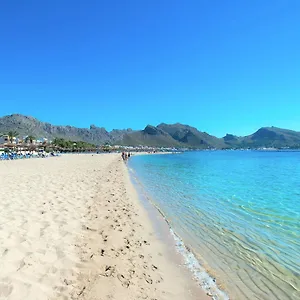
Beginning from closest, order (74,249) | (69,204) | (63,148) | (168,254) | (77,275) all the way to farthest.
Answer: (77,275) → (74,249) → (168,254) → (69,204) → (63,148)

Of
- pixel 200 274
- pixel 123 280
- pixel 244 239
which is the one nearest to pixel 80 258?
pixel 123 280

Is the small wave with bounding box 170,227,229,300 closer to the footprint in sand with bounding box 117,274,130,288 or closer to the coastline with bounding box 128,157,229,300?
the coastline with bounding box 128,157,229,300

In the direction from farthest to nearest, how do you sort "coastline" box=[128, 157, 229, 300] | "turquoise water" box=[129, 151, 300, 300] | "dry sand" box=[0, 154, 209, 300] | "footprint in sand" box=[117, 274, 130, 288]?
"turquoise water" box=[129, 151, 300, 300] → "coastline" box=[128, 157, 229, 300] → "footprint in sand" box=[117, 274, 130, 288] → "dry sand" box=[0, 154, 209, 300]

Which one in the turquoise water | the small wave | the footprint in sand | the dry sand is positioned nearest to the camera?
the dry sand

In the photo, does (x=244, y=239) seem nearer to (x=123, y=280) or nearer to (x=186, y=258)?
(x=186, y=258)

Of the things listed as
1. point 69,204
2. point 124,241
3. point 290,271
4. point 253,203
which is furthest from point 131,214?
point 253,203

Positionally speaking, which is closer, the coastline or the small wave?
the small wave

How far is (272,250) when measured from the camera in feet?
24.5

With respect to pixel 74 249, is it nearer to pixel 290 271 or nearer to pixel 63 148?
pixel 290 271

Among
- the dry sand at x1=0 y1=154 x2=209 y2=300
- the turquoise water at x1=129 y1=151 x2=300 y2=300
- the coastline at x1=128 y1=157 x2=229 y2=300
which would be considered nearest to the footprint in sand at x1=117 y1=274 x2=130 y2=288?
the dry sand at x1=0 y1=154 x2=209 y2=300

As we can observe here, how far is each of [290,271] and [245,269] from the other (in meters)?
1.08

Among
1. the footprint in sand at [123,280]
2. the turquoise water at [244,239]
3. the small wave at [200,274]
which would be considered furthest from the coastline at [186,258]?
the footprint in sand at [123,280]

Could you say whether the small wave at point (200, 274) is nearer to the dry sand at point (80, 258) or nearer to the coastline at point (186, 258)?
the coastline at point (186, 258)

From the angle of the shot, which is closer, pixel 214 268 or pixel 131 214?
pixel 214 268
